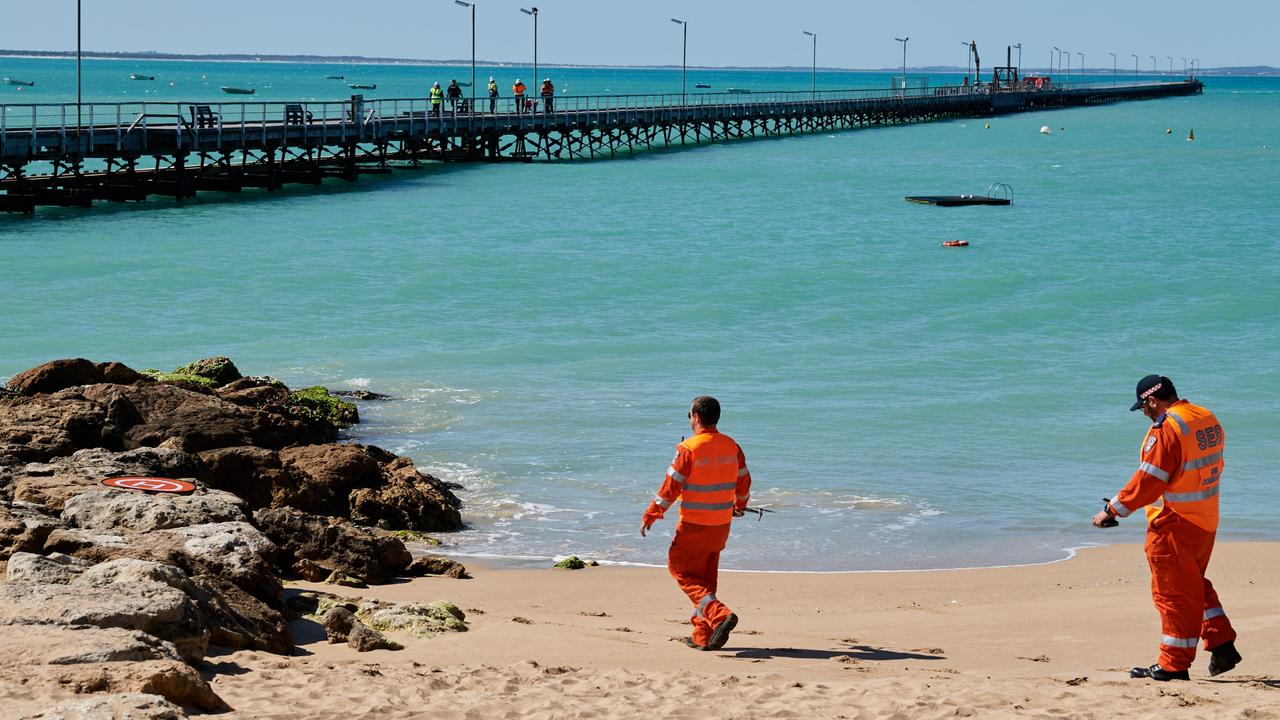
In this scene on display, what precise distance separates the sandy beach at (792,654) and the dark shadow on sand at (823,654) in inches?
0.6

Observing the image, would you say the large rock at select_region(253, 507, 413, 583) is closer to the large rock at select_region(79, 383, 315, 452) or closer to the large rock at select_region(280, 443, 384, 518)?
the large rock at select_region(280, 443, 384, 518)

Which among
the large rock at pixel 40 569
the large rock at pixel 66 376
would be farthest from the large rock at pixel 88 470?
the large rock at pixel 66 376

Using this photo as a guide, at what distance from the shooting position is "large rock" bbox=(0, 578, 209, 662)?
645 centimetres

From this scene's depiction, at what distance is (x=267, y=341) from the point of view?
21797 mm

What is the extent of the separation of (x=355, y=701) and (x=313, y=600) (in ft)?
7.02

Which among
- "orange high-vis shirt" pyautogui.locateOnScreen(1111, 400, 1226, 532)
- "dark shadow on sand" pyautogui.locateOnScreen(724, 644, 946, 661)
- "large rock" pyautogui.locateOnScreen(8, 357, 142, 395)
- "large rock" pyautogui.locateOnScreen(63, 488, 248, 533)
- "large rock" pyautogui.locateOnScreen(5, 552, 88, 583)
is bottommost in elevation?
"dark shadow on sand" pyautogui.locateOnScreen(724, 644, 946, 661)

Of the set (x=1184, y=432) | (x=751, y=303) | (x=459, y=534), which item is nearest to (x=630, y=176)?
(x=751, y=303)

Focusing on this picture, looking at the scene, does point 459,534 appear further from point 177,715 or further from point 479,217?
point 479,217

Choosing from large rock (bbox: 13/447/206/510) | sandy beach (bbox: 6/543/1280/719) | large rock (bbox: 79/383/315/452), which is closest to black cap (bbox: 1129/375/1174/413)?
sandy beach (bbox: 6/543/1280/719)

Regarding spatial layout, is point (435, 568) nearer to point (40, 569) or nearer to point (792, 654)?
point (792, 654)

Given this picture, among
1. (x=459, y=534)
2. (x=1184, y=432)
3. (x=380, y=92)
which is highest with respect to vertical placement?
(x=380, y=92)

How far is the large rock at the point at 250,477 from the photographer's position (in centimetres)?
1084

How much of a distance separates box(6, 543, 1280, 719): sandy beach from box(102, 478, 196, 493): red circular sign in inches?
51.3

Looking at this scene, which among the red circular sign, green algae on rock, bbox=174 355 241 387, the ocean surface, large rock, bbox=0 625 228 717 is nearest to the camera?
large rock, bbox=0 625 228 717
